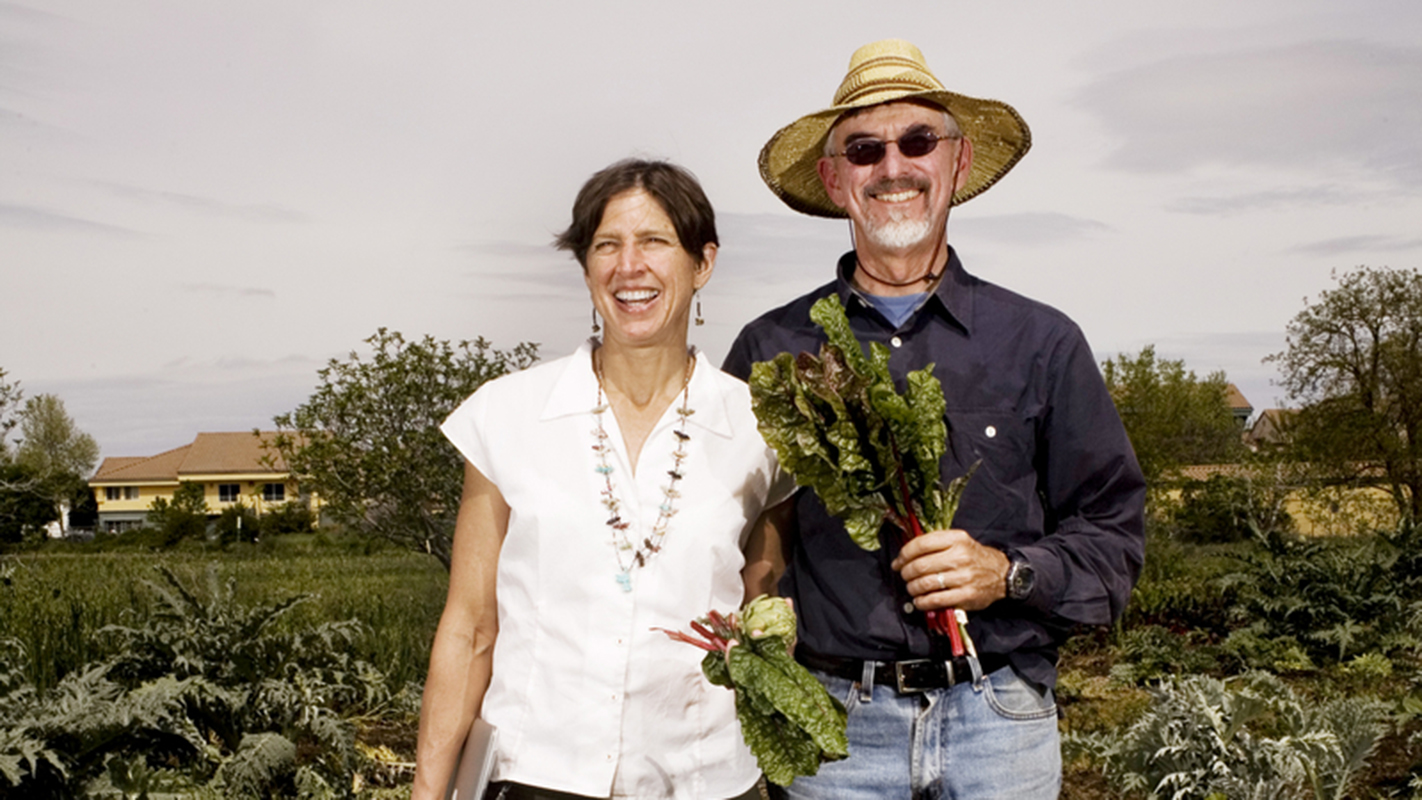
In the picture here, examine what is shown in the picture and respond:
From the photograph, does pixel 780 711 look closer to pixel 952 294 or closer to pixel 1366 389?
pixel 952 294

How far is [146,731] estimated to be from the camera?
6.16 meters

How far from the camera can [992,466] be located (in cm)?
318

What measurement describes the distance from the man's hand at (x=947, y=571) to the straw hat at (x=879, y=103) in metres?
1.44

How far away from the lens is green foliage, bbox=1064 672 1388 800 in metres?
5.29

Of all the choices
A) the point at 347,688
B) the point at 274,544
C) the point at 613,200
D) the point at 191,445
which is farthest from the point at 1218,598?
the point at 191,445

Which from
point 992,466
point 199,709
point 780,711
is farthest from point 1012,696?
point 199,709

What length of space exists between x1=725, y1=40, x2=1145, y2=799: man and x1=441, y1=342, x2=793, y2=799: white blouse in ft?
1.08

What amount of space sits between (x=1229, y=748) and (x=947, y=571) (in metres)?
3.48

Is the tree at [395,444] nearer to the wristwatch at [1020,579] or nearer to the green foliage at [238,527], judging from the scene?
the wristwatch at [1020,579]

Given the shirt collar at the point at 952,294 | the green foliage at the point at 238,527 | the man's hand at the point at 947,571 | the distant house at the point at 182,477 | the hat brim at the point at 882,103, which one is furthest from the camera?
the distant house at the point at 182,477

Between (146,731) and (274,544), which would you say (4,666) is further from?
(274,544)

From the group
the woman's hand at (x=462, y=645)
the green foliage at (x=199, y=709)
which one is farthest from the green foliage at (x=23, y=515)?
the woman's hand at (x=462, y=645)

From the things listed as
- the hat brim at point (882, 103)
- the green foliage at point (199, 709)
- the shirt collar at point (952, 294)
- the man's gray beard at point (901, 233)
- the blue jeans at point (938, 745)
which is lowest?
the green foliage at point (199, 709)

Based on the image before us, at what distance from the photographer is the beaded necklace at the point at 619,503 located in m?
2.94
